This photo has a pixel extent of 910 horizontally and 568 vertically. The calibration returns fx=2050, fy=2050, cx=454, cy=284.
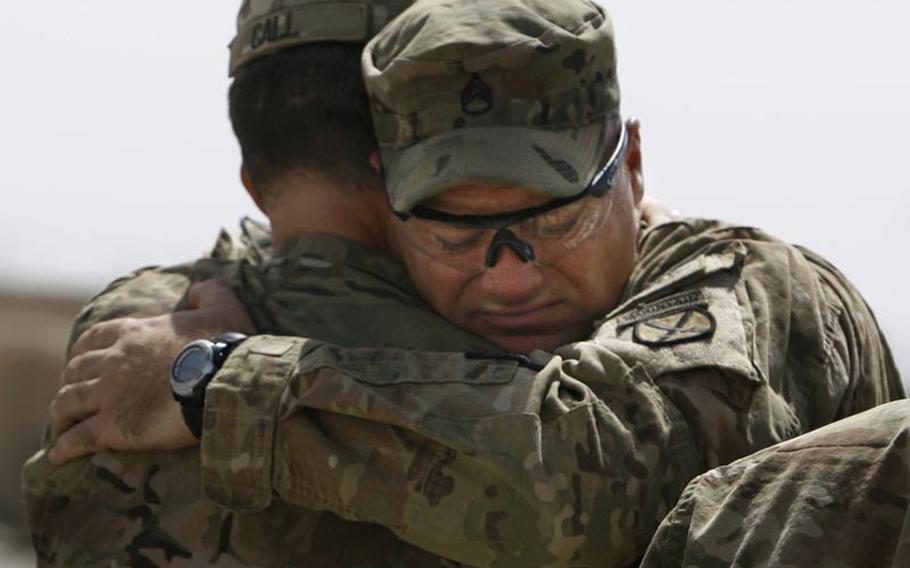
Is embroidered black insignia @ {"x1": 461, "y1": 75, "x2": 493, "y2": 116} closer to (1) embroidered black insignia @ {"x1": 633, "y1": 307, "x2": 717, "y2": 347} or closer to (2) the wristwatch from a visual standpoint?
(1) embroidered black insignia @ {"x1": 633, "y1": 307, "x2": 717, "y2": 347}

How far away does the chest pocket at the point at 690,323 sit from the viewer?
4480mm

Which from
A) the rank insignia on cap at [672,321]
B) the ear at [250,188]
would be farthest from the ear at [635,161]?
the ear at [250,188]

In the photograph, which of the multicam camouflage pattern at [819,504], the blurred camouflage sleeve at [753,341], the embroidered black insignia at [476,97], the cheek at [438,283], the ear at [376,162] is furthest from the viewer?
the ear at [376,162]

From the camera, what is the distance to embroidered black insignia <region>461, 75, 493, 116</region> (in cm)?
472

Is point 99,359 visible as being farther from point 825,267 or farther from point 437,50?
point 825,267

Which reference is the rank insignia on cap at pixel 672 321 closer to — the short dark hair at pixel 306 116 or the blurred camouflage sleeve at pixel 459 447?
the blurred camouflage sleeve at pixel 459 447

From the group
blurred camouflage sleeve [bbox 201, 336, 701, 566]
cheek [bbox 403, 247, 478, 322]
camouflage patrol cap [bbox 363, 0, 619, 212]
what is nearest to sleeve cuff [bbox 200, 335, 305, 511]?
blurred camouflage sleeve [bbox 201, 336, 701, 566]

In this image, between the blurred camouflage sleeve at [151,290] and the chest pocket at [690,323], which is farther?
the blurred camouflage sleeve at [151,290]

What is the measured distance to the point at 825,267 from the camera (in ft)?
16.5

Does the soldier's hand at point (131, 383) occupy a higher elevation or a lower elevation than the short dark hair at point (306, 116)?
lower

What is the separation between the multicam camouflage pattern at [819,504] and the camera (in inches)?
115

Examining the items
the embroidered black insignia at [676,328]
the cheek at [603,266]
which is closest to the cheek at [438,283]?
the cheek at [603,266]

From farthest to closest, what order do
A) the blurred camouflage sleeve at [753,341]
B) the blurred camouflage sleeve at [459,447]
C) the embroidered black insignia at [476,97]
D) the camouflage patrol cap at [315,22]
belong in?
1. the camouflage patrol cap at [315,22]
2. the embroidered black insignia at [476,97]
3. the blurred camouflage sleeve at [753,341]
4. the blurred camouflage sleeve at [459,447]

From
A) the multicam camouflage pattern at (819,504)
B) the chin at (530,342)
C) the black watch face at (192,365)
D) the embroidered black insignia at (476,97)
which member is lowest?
Answer: the black watch face at (192,365)
